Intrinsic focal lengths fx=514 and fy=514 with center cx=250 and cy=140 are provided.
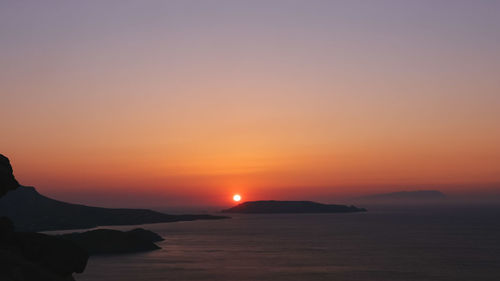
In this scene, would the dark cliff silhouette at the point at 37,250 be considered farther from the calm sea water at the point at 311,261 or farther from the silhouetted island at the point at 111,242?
the silhouetted island at the point at 111,242

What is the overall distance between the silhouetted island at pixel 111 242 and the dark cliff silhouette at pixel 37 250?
264 ft

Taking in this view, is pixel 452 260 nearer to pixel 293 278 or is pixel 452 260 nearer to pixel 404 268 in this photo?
pixel 404 268

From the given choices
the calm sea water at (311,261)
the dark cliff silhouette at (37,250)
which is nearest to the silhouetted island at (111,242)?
the calm sea water at (311,261)

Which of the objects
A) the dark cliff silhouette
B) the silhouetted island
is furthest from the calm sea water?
the dark cliff silhouette

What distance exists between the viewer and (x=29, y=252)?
52906 millimetres

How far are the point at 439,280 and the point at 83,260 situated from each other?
61.4 meters

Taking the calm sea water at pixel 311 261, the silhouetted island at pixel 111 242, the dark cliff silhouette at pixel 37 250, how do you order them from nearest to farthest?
the dark cliff silhouette at pixel 37 250 < the calm sea water at pixel 311 261 < the silhouetted island at pixel 111 242

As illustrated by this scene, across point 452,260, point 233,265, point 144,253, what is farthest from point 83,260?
point 452,260

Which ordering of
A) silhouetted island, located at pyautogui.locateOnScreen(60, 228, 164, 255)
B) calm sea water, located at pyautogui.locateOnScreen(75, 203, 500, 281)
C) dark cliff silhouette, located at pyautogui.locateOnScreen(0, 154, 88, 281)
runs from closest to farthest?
1. dark cliff silhouette, located at pyautogui.locateOnScreen(0, 154, 88, 281)
2. calm sea water, located at pyautogui.locateOnScreen(75, 203, 500, 281)
3. silhouetted island, located at pyautogui.locateOnScreen(60, 228, 164, 255)

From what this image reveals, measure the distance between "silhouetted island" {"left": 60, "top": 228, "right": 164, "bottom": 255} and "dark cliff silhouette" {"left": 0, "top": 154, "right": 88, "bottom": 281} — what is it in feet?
264

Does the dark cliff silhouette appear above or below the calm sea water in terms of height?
above

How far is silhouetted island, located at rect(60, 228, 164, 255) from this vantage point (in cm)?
13400

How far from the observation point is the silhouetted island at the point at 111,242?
134 metres

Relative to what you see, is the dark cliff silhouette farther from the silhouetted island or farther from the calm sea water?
the silhouetted island
